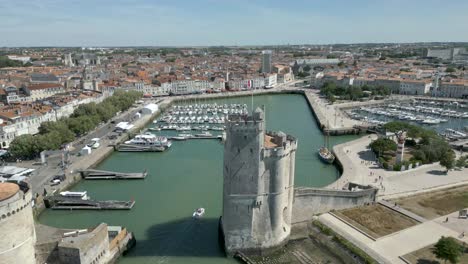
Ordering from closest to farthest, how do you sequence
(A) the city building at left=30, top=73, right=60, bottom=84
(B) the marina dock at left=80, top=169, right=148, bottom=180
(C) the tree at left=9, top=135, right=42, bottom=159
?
(B) the marina dock at left=80, top=169, right=148, bottom=180
(C) the tree at left=9, top=135, right=42, bottom=159
(A) the city building at left=30, top=73, right=60, bottom=84

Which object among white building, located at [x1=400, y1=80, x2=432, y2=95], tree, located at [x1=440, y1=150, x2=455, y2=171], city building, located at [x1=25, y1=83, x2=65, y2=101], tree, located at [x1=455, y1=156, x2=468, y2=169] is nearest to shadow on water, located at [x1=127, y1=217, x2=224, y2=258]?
tree, located at [x1=440, y1=150, x2=455, y2=171]

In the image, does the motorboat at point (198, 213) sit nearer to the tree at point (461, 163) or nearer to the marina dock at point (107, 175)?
the marina dock at point (107, 175)

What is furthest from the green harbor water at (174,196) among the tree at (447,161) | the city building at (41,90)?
the city building at (41,90)

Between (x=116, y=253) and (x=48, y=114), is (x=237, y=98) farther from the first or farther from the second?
(x=116, y=253)

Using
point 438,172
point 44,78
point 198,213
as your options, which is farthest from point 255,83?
point 198,213

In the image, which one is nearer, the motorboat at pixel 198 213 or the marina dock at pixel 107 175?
the motorboat at pixel 198 213

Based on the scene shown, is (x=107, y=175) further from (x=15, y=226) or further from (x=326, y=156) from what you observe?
(x=326, y=156)

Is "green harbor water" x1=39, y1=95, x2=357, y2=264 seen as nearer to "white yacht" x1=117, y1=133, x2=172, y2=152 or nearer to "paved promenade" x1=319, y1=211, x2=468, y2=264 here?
"white yacht" x1=117, y1=133, x2=172, y2=152

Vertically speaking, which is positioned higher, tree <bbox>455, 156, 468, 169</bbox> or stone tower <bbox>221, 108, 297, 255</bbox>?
stone tower <bbox>221, 108, 297, 255</bbox>
